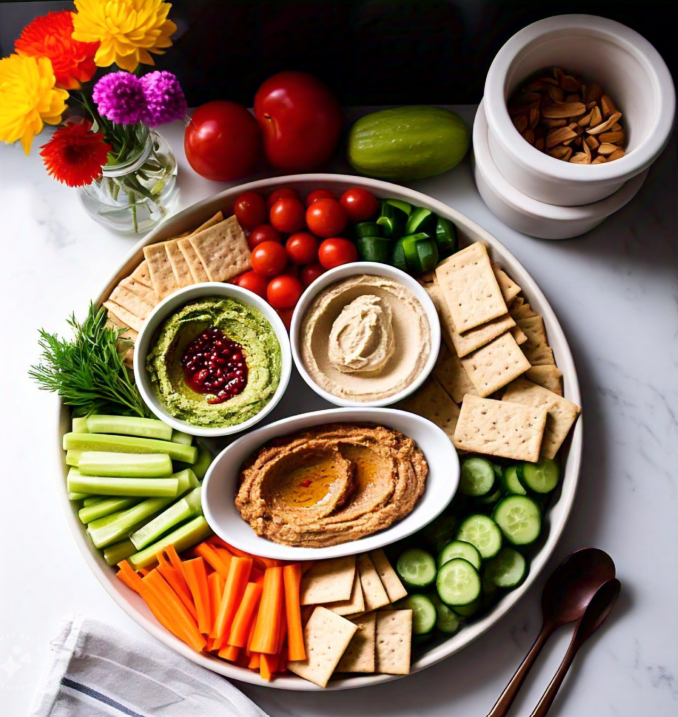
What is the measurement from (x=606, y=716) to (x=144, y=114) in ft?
8.31

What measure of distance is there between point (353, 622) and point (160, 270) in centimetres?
140

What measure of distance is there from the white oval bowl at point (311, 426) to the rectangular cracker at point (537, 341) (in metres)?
0.50

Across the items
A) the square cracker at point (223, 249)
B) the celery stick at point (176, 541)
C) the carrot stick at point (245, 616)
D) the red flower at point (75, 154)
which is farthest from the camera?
the square cracker at point (223, 249)

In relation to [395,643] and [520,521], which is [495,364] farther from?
[395,643]

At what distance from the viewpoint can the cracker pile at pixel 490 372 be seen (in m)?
2.30

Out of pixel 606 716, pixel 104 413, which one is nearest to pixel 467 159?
pixel 104 413

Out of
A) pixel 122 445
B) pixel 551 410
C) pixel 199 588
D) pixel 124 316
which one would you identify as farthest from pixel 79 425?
pixel 551 410

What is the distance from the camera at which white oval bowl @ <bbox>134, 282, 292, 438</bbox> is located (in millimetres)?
2213

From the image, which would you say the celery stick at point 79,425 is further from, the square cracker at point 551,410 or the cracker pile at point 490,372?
the square cracker at point 551,410

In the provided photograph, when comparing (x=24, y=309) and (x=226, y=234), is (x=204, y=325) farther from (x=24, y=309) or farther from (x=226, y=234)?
(x=24, y=309)

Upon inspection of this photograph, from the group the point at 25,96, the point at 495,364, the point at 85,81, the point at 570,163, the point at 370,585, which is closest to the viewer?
the point at 25,96

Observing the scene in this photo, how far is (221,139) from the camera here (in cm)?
237

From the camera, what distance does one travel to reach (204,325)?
2352 millimetres

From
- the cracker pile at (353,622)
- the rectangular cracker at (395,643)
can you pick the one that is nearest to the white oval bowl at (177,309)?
the cracker pile at (353,622)
